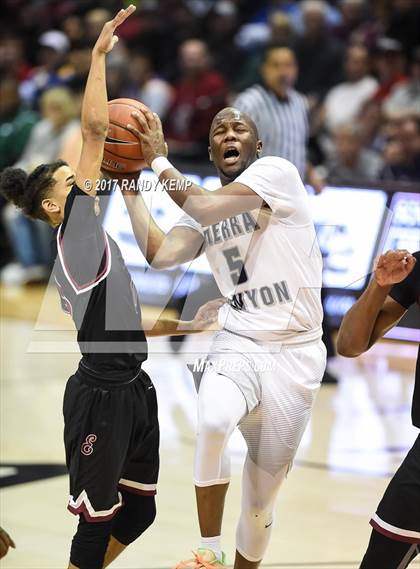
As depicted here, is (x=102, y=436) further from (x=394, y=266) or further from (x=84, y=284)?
(x=394, y=266)

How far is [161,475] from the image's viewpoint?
6.67m

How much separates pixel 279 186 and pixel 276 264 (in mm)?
308

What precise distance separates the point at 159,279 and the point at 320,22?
7450mm

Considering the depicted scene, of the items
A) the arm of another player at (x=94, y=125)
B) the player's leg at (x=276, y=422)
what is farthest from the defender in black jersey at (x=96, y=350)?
the player's leg at (x=276, y=422)

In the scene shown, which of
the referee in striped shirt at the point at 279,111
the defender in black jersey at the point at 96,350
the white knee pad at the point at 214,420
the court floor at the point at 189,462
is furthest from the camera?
the referee in striped shirt at the point at 279,111

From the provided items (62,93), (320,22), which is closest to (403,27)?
(320,22)

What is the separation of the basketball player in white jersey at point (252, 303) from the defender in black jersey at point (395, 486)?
1.87 ft

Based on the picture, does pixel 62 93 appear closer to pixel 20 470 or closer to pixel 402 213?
pixel 402 213

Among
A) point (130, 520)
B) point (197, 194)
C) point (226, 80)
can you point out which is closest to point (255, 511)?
point (130, 520)

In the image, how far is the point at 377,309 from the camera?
3.96 meters

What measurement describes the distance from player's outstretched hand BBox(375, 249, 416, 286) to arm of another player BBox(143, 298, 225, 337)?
996 millimetres

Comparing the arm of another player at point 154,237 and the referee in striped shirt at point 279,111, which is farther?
the referee in striped shirt at point 279,111

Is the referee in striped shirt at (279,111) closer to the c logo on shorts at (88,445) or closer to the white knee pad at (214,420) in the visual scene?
the white knee pad at (214,420)

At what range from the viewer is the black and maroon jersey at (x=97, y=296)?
4152 millimetres
